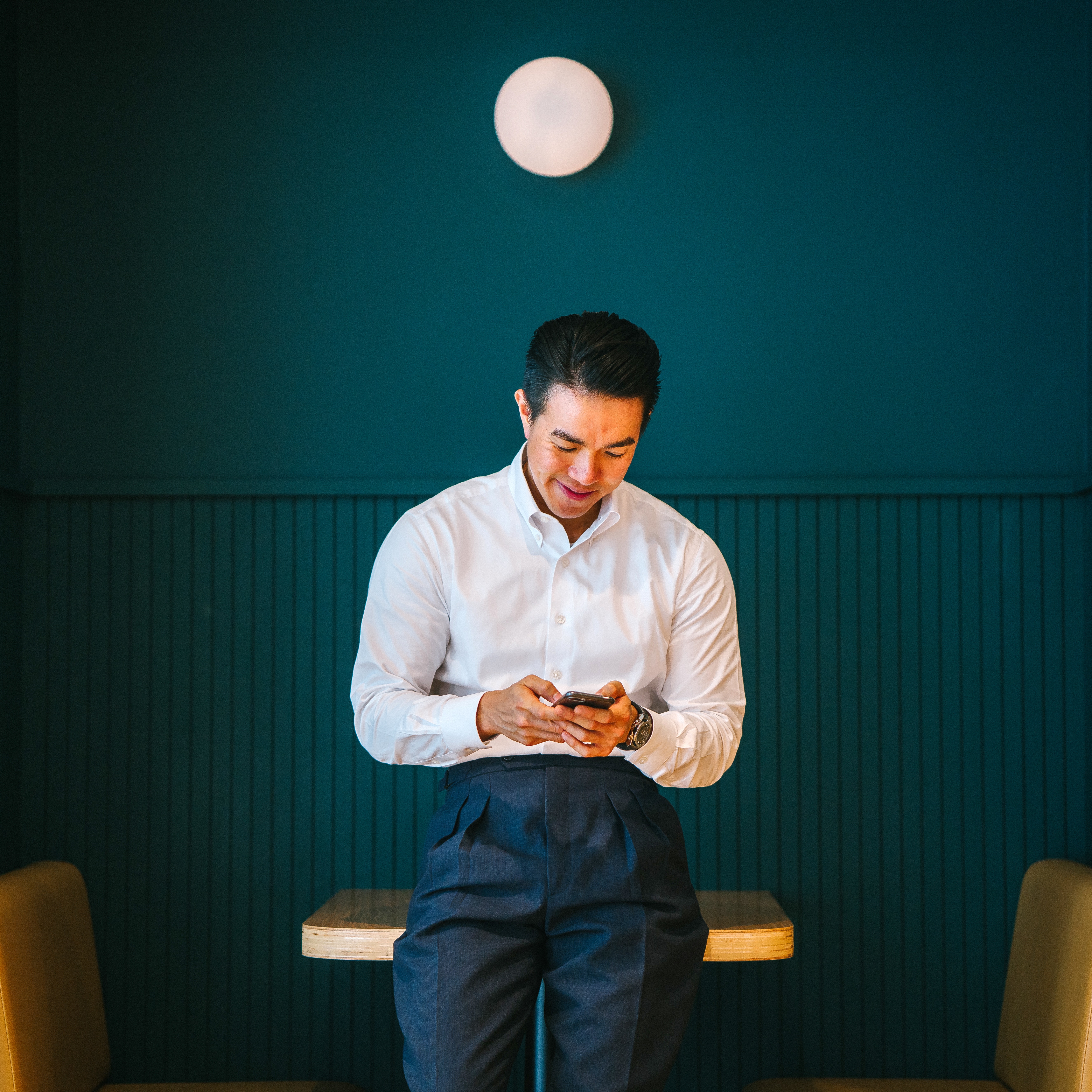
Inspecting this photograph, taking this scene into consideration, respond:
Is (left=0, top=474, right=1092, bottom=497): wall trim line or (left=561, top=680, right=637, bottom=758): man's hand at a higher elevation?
(left=0, top=474, right=1092, bottom=497): wall trim line

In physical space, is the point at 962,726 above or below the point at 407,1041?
above

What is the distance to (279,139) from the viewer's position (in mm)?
2268

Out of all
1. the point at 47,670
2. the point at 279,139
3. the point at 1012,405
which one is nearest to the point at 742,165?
the point at 1012,405

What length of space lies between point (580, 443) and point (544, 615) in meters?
0.29

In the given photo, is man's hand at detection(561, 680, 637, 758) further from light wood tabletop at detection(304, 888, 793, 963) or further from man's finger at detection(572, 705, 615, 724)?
light wood tabletop at detection(304, 888, 793, 963)

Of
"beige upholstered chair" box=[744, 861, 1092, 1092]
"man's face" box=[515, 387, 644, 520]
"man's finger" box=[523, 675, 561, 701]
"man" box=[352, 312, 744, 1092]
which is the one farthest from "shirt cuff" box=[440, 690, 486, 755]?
"beige upholstered chair" box=[744, 861, 1092, 1092]

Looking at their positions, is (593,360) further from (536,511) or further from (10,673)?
(10,673)

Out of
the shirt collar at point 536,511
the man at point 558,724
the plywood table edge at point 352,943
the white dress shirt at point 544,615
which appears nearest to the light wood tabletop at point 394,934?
the plywood table edge at point 352,943

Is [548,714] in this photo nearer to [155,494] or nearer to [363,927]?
[363,927]

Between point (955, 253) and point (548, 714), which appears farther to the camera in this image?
point (955, 253)

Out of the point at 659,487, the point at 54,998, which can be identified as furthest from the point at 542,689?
the point at 54,998

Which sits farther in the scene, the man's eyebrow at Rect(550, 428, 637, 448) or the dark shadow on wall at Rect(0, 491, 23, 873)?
the dark shadow on wall at Rect(0, 491, 23, 873)

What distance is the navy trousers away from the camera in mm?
1445

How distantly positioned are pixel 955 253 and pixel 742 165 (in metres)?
0.50
